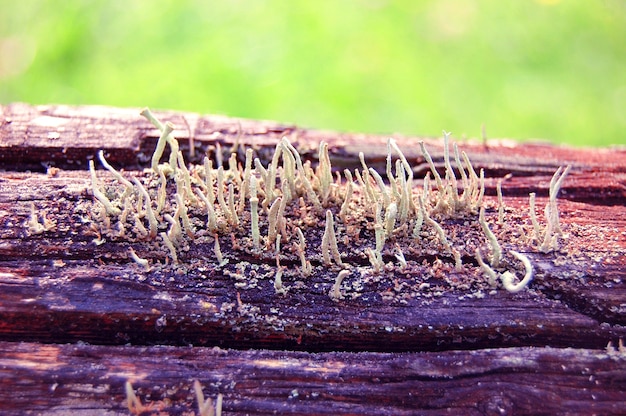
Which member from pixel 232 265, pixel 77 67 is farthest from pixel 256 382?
pixel 77 67

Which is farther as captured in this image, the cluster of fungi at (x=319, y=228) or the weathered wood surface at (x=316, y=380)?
the cluster of fungi at (x=319, y=228)

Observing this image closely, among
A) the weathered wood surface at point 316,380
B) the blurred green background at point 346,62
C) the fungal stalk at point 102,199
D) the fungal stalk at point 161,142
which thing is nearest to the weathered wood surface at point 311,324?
the weathered wood surface at point 316,380

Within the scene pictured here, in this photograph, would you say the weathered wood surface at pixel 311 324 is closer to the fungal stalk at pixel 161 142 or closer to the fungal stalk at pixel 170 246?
the fungal stalk at pixel 170 246

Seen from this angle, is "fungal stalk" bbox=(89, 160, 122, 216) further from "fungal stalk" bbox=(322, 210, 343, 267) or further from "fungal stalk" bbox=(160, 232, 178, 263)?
"fungal stalk" bbox=(322, 210, 343, 267)

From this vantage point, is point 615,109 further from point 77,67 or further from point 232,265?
point 77,67

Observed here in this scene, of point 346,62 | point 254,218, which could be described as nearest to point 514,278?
point 254,218

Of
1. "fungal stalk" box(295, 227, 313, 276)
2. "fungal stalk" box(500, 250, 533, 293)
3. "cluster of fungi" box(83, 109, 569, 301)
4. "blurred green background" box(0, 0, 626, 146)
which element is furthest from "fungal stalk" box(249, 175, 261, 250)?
"blurred green background" box(0, 0, 626, 146)
